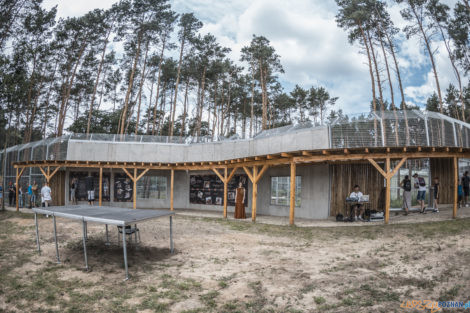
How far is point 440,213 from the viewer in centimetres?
1082

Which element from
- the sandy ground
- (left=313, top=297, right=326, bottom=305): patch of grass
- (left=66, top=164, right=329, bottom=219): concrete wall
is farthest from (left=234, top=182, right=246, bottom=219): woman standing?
(left=313, top=297, right=326, bottom=305): patch of grass

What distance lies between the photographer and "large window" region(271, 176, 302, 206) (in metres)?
14.0

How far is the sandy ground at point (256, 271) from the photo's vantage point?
4457mm

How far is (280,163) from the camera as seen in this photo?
1134 centimetres

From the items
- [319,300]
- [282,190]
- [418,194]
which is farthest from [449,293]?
[282,190]

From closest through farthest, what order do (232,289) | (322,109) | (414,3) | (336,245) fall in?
(232,289) < (336,245) < (414,3) < (322,109)

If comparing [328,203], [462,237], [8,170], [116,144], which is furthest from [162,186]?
[462,237]

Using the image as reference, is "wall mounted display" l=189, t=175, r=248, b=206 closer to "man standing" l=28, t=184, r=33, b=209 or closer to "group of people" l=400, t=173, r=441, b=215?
"group of people" l=400, t=173, r=441, b=215

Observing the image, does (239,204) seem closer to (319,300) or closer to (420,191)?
(420,191)

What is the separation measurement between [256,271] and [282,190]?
9.04 metres

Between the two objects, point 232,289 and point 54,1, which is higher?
point 54,1

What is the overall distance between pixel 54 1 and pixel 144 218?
19.5m

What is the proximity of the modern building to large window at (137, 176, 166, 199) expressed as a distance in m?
0.06

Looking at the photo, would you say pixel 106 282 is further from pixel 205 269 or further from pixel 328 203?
pixel 328 203
